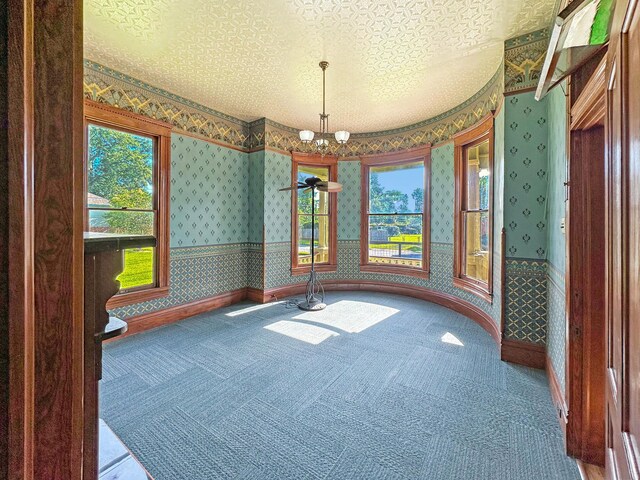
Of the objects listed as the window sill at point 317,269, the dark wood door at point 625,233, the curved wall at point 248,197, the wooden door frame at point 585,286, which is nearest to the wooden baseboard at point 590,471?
the wooden door frame at point 585,286

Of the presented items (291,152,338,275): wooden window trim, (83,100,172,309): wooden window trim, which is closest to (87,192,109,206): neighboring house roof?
(83,100,172,309): wooden window trim

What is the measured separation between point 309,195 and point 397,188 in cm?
161

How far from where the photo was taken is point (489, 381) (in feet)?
7.82

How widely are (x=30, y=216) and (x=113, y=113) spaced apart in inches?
143

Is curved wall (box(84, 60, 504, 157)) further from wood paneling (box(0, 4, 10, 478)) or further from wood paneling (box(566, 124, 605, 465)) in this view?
wood paneling (box(0, 4, 10, 478))

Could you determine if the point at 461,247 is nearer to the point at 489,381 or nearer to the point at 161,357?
the point at 489,381

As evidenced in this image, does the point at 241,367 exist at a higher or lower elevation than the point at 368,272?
lower

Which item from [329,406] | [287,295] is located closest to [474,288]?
[329,406]

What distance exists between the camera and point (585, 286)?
1.65 m

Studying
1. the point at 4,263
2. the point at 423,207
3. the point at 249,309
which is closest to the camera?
the point at 4,263

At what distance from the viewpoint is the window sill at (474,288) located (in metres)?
3.46

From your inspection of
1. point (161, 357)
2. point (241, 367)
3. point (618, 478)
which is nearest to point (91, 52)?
point (161, 357)

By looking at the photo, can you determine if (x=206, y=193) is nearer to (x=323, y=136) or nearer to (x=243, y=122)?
(x=243, y=122)

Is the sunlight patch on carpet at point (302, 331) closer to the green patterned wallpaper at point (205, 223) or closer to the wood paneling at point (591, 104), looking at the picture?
the green patterned wallpaper at point (205, 223)
